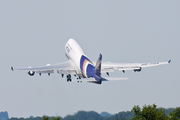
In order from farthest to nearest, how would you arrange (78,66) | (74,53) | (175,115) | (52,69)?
1. (74,53)
2. (52,69)
3. (78,66)
4. (175,115)

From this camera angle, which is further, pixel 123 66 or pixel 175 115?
pixel 123 66

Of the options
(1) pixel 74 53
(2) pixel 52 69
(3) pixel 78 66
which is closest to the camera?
(3) pixel 78 66

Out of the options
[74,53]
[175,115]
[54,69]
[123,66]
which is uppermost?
[74,53]

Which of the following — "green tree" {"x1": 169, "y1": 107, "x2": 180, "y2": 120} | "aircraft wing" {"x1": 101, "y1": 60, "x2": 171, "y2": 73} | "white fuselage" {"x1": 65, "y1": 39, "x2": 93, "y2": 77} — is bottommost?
"green tree" {"x1": 169, "y1": 107, "x2": 180, "y2": 120}

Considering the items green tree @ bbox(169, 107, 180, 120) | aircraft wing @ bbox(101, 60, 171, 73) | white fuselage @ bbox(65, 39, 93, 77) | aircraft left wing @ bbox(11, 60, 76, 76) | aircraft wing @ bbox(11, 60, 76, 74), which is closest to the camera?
green tree @ bbox(169, 107, 180, 120)

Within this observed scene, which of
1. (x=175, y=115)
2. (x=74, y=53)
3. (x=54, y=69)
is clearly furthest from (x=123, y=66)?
(x=175, y=115)

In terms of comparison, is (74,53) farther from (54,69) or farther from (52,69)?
(52,69)

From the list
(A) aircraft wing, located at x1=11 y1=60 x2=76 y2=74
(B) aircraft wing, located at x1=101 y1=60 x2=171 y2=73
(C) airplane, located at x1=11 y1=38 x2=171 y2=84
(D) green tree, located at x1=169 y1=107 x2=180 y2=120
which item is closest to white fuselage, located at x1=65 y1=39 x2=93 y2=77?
(C) airplane, located at x1=11 y1=38 x2=171 y2=84

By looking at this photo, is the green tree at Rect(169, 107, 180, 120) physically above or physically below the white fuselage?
below

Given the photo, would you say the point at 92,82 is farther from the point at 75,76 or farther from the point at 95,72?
the point at 75,76

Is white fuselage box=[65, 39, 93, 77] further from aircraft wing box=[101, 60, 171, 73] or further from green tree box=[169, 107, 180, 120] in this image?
green tree box=[169, 107, 180, 120]

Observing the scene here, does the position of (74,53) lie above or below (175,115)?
above

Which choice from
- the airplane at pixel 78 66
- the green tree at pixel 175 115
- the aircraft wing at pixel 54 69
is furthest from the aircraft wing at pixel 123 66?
the green tree at pixel 175 115

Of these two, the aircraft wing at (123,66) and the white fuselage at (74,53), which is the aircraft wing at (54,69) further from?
the aircraft wing at (123,66)
